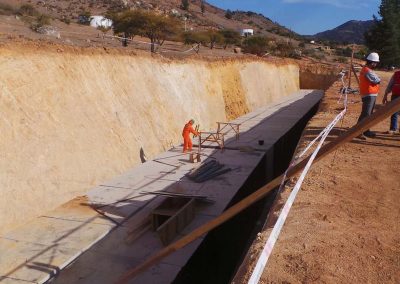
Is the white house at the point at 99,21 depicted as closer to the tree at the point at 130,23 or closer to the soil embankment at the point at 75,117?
the tree at the point at 130,23

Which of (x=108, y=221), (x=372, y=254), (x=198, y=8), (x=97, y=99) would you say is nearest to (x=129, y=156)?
(x=97, y=99)

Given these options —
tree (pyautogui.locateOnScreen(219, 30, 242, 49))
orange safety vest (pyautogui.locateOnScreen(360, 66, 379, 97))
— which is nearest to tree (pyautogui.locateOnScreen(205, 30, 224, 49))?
tree (pyautogui.locateOnScreen(219, 30, 242, 49))

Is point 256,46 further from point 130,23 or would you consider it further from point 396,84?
point 396,84

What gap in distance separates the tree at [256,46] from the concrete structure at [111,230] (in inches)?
1706

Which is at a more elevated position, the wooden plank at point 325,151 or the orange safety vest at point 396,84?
the orange safety vest at point 396,84

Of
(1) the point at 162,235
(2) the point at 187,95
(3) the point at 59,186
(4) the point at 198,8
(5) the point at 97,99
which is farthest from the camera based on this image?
(4) the point at 198,8

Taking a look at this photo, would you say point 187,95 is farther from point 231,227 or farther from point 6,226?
point 6,226

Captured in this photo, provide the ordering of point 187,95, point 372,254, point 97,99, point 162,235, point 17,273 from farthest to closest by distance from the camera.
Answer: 1. point 187,95
2. point 97,99
3. point 162,235
4. point 17,273
5. point 372,254

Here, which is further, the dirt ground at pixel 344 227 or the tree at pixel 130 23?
the tree at pixel 130 23

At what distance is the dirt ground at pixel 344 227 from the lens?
14.2 feet

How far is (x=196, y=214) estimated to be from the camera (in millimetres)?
10930

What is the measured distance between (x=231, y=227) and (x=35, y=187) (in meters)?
5.69

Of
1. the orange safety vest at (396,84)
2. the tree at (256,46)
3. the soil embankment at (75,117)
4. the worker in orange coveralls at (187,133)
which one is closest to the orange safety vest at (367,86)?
the orange safety vest at (396,84)

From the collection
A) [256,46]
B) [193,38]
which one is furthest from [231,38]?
[193,38]
